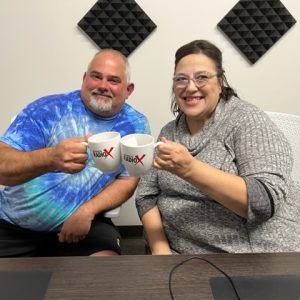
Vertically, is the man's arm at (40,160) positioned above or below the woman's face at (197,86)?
below

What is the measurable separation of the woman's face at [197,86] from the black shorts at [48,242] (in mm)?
596

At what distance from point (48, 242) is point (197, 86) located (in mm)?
882

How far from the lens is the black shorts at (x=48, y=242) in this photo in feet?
4.73

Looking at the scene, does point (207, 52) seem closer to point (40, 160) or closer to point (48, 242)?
point (40, 160)

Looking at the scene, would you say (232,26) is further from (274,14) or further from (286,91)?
(286,91)

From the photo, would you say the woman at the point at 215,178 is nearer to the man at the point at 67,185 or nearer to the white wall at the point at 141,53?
the man at the point at 67,185

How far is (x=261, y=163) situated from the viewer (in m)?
1.09

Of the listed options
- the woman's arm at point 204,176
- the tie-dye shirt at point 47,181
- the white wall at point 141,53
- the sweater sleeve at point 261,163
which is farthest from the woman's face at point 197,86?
the white wall at point 141,53

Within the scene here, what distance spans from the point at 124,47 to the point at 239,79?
76cm

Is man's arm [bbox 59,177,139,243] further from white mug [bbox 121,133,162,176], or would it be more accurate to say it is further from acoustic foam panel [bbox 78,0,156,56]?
acoustic foam panel [bbox 78,0,156,56]

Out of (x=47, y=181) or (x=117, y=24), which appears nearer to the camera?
(x=47, y=181)

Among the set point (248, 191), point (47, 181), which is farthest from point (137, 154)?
point (47, 181)

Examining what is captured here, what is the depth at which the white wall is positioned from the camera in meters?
2.19

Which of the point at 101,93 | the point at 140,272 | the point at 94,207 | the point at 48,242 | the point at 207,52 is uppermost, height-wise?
the point at 207,52
